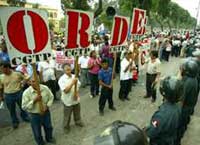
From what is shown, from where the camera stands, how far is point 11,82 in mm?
6668

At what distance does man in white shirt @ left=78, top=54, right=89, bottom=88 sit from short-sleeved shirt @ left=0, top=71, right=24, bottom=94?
3.67 metres

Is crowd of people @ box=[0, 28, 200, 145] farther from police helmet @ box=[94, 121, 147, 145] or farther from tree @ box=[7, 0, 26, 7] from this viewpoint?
tree @ box=[7, 0, 26, 7]

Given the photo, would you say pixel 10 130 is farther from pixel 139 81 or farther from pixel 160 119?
pixel 139 81

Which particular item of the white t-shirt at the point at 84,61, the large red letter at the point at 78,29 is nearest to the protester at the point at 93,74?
the white t-shirt at the point at 84,61

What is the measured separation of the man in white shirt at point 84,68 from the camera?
10163 millimetres

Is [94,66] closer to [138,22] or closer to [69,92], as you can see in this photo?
[138,22]

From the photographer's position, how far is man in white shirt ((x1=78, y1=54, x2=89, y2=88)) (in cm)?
1016

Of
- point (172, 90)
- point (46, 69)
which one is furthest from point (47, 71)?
point (172, 90)

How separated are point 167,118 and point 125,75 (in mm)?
5581

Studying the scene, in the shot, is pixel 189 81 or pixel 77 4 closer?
pixel 189 81

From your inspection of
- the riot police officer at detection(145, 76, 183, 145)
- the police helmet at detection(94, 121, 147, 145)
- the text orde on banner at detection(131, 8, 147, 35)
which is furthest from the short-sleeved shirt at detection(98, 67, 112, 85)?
the police helmet at detection(94, 121, 147, 145)

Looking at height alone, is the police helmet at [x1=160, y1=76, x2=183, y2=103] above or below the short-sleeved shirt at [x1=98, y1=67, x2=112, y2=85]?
above

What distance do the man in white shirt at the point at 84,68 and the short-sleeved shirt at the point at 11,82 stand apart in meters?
3.67

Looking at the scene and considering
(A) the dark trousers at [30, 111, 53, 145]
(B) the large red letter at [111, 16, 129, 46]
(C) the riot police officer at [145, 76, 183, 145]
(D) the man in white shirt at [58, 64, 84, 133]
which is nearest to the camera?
(C) the riot police officer at [145, 76, 183, 145]
